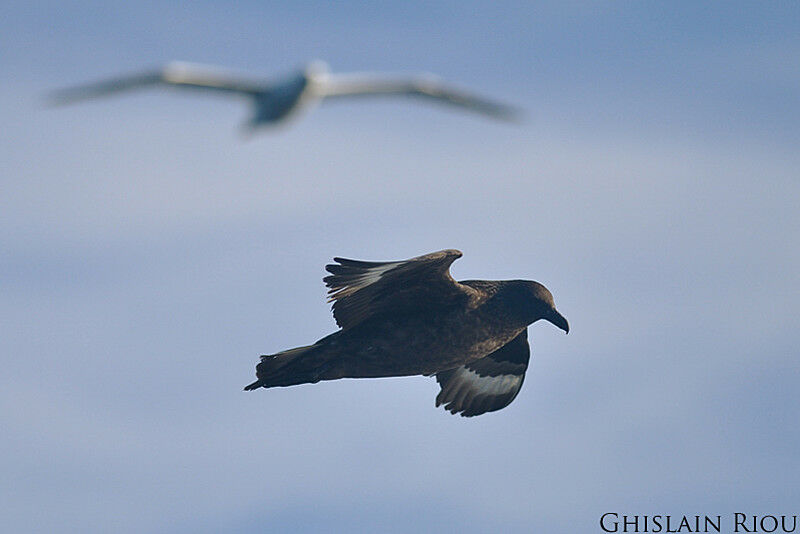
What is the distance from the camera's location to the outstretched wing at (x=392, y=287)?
44.3 ft

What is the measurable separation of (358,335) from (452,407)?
266 centimetres

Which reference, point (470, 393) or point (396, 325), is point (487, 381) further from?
point (396, 325)

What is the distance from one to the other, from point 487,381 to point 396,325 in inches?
103

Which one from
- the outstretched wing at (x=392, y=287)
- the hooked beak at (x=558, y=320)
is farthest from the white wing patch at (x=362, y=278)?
the hooked beak at (x=558, y=320)

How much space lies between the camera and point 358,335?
13.9m

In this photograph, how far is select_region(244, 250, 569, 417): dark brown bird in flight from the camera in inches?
536

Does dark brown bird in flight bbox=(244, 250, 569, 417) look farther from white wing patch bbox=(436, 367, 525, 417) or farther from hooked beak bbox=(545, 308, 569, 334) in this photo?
white wing patch bbox=(436, 367, 525, 417)

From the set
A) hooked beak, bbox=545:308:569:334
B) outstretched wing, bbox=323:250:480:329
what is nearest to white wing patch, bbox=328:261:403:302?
outstretched wing, bbox=323:250:480:329

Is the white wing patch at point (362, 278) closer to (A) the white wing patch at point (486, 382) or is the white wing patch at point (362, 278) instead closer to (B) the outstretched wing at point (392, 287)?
(B) the outstretched wing at point (392, 287)

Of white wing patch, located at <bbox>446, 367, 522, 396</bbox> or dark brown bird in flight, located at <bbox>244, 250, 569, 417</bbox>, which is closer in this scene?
dark brown bird in flight, located at <bbox>244, 250, 569, 417</bbox>

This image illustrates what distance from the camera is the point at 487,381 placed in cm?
1611

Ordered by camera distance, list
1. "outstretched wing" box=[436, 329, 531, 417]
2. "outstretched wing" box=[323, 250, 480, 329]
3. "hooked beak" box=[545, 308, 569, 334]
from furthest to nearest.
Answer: "outstretched wing" box=[436, 329, 531, 417] → "hooked beak" box=[545, 308, 569, 334] → "outstretched wing" box=[323, 250, 480, 329]

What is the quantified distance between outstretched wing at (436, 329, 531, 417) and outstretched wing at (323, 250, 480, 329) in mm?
2131

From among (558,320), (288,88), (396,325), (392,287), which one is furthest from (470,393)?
(288,88)
